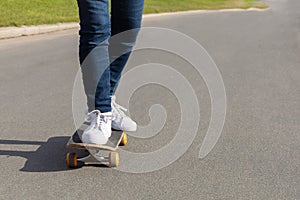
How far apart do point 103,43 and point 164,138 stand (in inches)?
43.4

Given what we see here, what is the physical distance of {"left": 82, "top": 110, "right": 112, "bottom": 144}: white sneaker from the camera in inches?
108

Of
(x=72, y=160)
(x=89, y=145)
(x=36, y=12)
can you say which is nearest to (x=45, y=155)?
(x=72, y=160)

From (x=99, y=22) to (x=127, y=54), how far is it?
59cm

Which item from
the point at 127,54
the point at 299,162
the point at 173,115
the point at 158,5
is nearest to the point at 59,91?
the point at 173,115

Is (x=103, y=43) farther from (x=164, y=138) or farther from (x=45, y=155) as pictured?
(x=164, y=138)

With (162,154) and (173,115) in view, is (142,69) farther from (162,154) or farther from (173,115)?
(162,154)

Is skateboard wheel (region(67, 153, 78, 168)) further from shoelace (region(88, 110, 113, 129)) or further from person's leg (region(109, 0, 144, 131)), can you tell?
person's leg (region(109, 0, 144, 131))

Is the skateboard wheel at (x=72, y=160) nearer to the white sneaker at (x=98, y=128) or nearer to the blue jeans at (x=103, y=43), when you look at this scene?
the white sneaker at (x=98, y=128)

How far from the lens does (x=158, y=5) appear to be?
1656 centimetres

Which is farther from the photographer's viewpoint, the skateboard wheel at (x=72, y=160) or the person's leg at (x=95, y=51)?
the skateboard wheel at (x=72, y=160)

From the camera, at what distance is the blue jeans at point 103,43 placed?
2607 mm

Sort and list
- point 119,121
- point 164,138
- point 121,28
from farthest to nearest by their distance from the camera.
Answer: point 164,138 → point 119,121 → point 121,28

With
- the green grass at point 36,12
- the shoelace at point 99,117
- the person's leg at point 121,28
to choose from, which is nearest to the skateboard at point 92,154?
the shoelace at point 99,117

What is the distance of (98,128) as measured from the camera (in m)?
2.79
